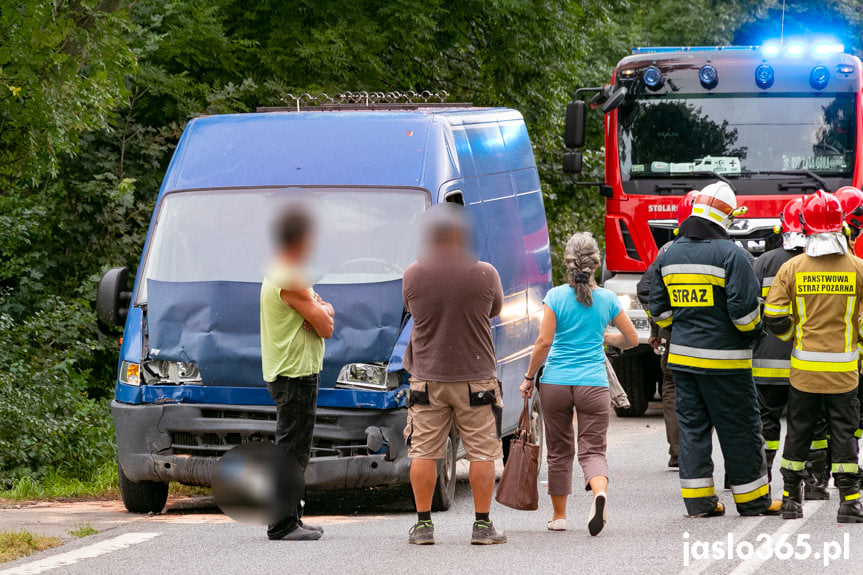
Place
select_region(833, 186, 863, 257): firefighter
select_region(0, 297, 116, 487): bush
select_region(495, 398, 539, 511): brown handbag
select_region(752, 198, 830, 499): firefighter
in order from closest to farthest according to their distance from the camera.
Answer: select_region(495, 398, 539, 511): brown handbag → select_region(752, 198, 830, 499): firefighter → select_region(833, 186, 863, 257): firefighter → select_region(0, 297, 116, 487): bush

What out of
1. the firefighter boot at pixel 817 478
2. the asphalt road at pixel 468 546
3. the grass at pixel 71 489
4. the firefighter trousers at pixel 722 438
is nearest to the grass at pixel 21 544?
the asphalt road at pixel 468 546

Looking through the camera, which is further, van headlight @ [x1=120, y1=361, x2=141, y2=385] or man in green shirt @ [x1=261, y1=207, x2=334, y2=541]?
van headlight @ [x1=120, y1=361, x2=141, y2=385]

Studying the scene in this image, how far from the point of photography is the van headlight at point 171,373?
28.9ft

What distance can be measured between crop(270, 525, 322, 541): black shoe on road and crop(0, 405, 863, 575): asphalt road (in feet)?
0.28

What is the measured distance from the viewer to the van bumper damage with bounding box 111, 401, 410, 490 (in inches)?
336

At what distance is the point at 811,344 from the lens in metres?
8.30

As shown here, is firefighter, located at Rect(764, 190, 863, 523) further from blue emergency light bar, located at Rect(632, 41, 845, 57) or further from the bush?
blue emergency light bar, located at Rect(632, 41, 845, 57)

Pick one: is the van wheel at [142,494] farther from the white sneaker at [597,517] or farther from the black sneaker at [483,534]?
the white sneaker at [597,517]

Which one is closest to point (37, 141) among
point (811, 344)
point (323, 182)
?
point (323, 182)

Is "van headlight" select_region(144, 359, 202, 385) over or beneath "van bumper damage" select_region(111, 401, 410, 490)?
over

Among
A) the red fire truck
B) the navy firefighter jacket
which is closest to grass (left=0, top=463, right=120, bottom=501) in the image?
the navy firefighter jacket

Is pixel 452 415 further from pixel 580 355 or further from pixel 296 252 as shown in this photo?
pixel 296 252

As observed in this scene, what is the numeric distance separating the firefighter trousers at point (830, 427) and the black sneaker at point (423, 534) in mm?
2197

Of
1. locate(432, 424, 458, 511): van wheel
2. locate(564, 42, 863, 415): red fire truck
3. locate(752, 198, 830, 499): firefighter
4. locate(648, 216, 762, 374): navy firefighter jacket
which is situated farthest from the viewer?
locate(564, 42, 863, 415): red fire truck
